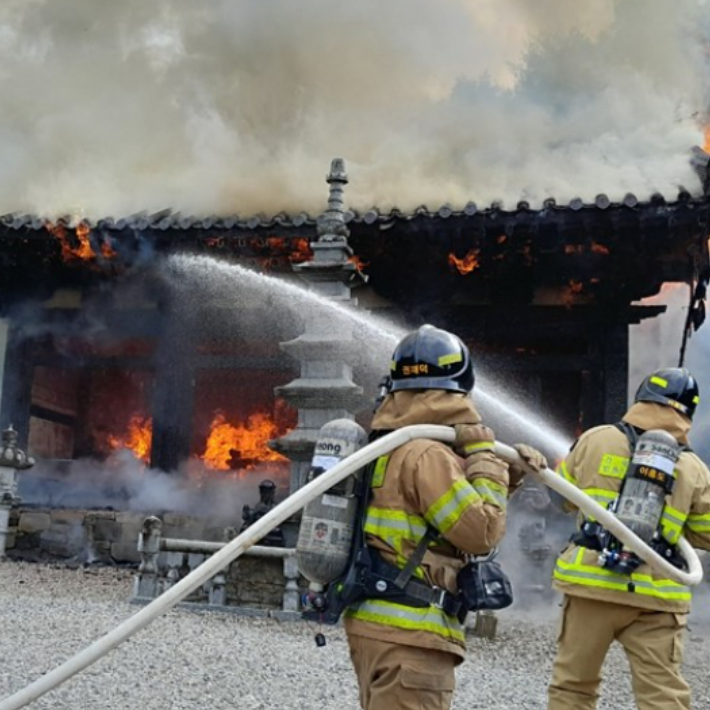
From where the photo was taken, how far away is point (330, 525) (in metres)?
3.01

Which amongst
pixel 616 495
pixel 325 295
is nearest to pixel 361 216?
pixel 325 295

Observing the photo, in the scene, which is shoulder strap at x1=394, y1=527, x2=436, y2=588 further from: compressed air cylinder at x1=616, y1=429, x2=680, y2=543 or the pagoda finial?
the pagoda finial

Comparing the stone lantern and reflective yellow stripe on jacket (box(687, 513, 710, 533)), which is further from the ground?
reflective yellow stripe on jacket (box(687, 513, 710, 533))

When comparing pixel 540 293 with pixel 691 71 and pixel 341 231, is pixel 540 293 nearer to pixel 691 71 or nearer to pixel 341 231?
pixel 341 231

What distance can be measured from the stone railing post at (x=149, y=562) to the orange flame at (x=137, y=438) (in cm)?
456

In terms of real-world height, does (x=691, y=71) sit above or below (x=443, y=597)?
above

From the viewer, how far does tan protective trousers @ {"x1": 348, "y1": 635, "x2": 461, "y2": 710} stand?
2805mm

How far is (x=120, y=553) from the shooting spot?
10.0 metres

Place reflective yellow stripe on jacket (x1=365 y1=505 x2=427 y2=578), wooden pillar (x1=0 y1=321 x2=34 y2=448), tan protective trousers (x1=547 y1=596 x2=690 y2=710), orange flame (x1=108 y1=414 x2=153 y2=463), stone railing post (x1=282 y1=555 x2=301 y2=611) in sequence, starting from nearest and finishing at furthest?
reflective yellow stripe on jacket (x1=365 y1=505 x2=427 y2=578)
tan protective trousers (x1=547 y1=596 x2=690 y2=710)
stone railing post (x1=282 y1=555 x2=301 y2=611)
wooden pillar (x1=0 y1=321 x2=34 y2=448)
orange flame (x1=108 y1=414 x2=153 y2=463)

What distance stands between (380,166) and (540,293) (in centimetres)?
248

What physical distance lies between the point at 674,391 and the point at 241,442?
8.67 metres

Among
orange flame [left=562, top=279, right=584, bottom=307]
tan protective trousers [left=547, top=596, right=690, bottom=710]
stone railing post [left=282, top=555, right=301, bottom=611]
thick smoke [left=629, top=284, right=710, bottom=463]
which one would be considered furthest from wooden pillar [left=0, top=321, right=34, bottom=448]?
tan protective trousers [left=547, top=596, right=690, bottom=710]

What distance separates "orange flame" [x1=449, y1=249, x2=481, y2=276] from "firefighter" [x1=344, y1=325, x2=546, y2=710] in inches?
260

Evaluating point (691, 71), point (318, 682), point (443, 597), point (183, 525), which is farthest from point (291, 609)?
point (691, 71)
